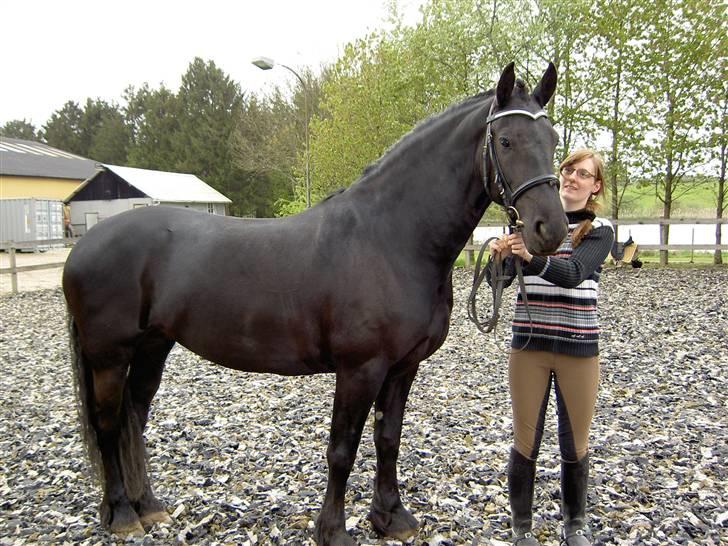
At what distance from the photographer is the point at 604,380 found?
5.62 m

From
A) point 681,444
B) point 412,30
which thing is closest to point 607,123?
point 412,30

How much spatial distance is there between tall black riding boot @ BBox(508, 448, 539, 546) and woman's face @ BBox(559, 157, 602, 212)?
4.34 feet

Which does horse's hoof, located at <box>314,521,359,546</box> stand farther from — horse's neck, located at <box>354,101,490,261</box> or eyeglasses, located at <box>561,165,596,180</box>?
eyeglasses, located at <box>561,165,596,180</box>

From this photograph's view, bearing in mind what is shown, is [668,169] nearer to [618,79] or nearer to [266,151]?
[618,79]

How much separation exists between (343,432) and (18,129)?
72.6 meters

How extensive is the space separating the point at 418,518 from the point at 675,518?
1.47 m

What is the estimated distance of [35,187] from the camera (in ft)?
105

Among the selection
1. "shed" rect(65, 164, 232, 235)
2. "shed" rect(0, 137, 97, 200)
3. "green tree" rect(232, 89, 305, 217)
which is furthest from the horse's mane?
"shed" rect(0, 137, 97, 200)

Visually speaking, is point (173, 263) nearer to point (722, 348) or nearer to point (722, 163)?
point (722, 348)

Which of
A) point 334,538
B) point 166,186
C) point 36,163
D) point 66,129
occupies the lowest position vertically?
point 334,538

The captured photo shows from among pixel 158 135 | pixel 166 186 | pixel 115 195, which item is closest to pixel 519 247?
pixel 115 195

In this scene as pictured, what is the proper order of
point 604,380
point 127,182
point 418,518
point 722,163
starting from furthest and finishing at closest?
point 127,182, point 722,163, point 604,380, point 418,518

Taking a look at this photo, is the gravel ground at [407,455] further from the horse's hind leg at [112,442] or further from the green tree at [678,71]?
the green tree at [678,71]

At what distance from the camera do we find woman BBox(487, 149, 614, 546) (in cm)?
253
